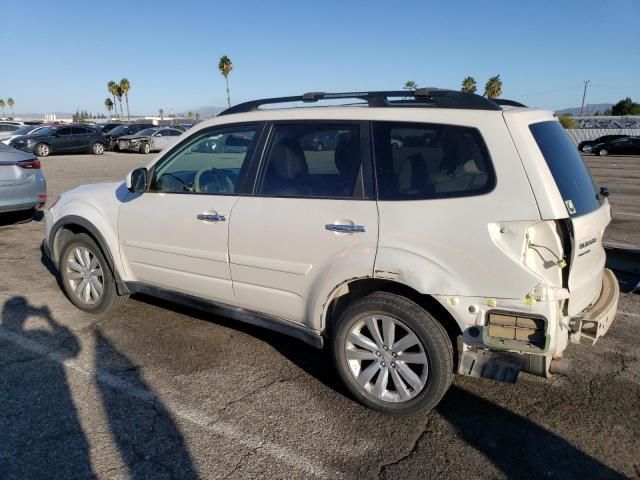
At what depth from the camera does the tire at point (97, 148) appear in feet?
90.0

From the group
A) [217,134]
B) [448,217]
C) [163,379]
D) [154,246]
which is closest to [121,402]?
[163,379]

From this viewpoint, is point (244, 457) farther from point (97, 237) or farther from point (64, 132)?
point (64, 132)

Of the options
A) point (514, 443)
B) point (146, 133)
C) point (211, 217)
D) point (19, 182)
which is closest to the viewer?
point (514, 443)

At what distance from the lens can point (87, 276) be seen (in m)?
4.73

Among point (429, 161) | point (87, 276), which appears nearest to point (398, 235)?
point (429, 161)

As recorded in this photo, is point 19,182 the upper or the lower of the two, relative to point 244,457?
upper

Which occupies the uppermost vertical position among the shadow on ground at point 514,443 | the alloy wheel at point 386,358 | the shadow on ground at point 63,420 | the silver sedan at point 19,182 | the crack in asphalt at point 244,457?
the silver sedan at point 19,182

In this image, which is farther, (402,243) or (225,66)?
(225,66)

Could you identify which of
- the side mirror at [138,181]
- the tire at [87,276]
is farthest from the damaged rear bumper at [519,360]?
the tire at [87,276]

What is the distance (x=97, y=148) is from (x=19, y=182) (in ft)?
70.4

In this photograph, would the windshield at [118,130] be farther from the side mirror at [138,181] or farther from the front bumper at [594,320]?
the front bumper at [594,320]

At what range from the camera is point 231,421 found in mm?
3125

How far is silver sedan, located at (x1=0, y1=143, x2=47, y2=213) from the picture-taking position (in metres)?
7.64

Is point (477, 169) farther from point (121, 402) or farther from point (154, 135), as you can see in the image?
Answer: point (154, 135)
